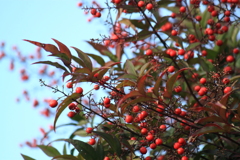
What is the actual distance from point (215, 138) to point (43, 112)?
4.36 m

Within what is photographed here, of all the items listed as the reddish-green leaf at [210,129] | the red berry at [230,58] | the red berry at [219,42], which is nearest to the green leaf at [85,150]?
the reddish-green leaf at [210,129]

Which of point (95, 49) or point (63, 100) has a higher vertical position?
point (95, 49)

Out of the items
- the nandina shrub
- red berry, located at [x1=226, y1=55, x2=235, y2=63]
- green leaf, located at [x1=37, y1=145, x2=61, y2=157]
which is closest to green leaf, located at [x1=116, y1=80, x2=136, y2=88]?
the nandina shrub

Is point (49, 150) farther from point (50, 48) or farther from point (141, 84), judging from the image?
point (141, 84)

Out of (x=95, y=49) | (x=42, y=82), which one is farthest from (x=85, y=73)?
(x=95, y=49)

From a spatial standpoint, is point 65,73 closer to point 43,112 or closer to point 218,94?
point 218,94

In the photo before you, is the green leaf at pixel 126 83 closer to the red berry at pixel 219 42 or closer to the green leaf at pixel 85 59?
the green leaf at pixel 85 59

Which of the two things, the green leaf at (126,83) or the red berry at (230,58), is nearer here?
the green leaf at (126,83)

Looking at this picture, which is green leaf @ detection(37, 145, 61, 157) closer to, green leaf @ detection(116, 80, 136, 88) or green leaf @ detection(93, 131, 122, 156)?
green leaf @ detection(93, 131, 122, 156)

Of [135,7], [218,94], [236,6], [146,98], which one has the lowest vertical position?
[146,98]

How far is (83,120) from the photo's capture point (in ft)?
10.3

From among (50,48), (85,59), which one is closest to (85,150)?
(85,59)

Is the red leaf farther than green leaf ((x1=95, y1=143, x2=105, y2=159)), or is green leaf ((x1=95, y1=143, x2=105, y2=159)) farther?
green leaf ((x1=95, y1=143, x2=105, y2=159))

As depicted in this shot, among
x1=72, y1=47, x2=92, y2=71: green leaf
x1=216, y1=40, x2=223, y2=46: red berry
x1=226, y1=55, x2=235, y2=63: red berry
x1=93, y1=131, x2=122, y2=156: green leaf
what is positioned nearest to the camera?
x1=72, y1=47, x2=92, y2=71: green leaf
